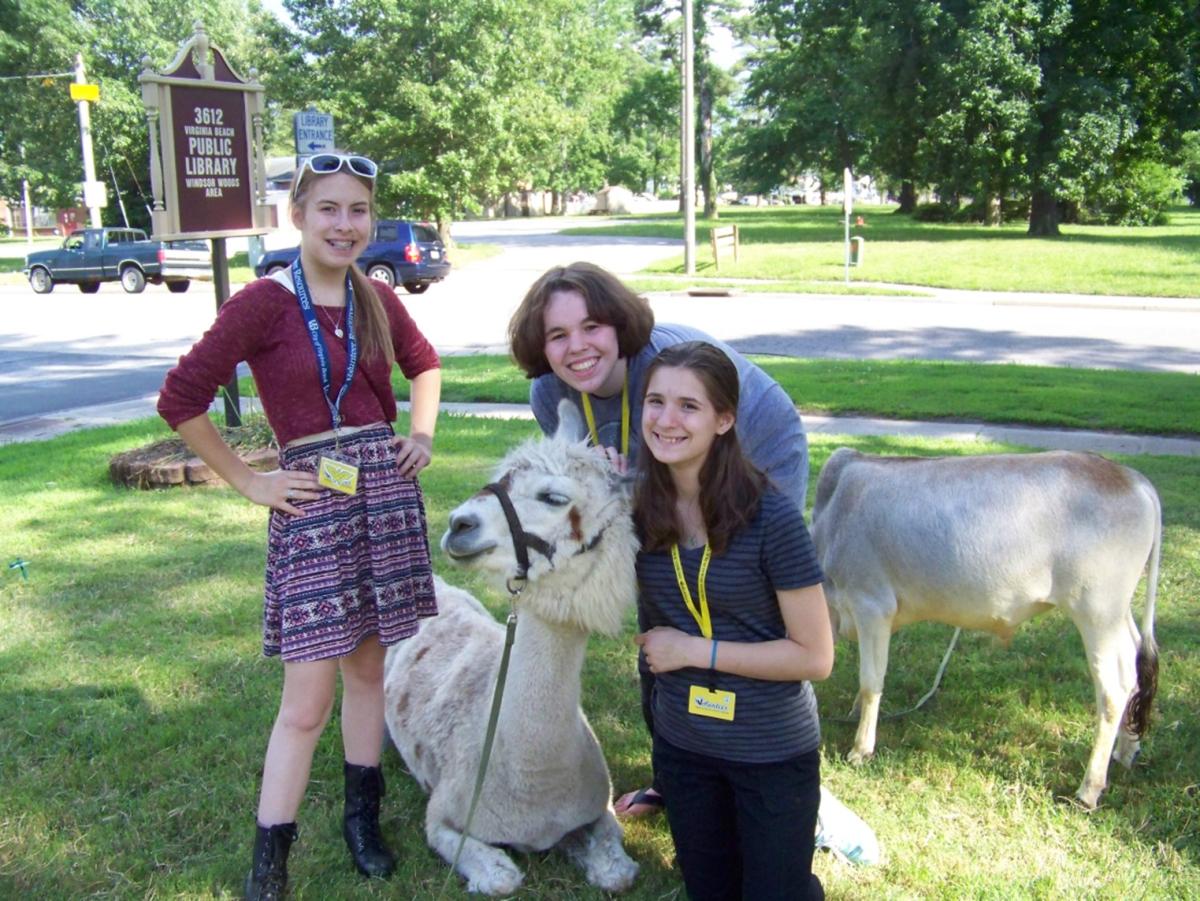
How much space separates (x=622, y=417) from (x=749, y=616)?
2.57 feet

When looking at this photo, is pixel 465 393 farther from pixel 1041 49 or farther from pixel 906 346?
pixel 1041 49

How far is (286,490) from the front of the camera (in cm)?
306

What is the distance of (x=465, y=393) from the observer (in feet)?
36.6

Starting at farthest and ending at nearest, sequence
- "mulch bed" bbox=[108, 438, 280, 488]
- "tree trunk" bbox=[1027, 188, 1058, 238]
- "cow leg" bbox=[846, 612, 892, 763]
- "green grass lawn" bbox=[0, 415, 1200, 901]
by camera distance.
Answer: "tree trunk" bbox=[1027, 188, 1058, 238], "mulch bed" bbox=[108, 438, 280, 488], "cow leg" bbox=[846, 612, 892, 763], "green grass lawn" bbox=[0, 415, 1200, 901]

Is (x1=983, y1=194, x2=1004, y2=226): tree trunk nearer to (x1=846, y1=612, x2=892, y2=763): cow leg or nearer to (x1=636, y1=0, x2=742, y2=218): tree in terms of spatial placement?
(x1=636, y1=0, x2=742, y2=218): tree

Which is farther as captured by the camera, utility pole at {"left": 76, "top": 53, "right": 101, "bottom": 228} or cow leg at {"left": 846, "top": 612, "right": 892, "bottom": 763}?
utility pole at {"left": 76, "top": 53, "right": 101, "bottom": 228}

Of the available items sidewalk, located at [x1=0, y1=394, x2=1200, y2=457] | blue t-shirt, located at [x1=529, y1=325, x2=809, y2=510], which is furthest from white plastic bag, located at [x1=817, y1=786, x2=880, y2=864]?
sidewalk, located at [x1=0, y1=394, x2=1200, y2=457]

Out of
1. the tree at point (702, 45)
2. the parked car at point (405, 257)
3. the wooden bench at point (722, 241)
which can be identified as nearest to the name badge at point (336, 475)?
the parked car at point (405, 257)

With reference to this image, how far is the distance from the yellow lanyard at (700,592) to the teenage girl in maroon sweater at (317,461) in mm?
921

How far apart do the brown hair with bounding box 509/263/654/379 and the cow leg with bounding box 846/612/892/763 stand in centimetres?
159

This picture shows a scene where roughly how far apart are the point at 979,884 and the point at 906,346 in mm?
12087

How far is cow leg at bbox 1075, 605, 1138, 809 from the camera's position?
371cm

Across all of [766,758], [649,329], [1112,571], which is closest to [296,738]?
[766,758]

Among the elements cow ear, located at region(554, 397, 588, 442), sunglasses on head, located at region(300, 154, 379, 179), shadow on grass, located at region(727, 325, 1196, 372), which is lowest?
shadow on grass, located at region(727, 325, 1196, 372)
